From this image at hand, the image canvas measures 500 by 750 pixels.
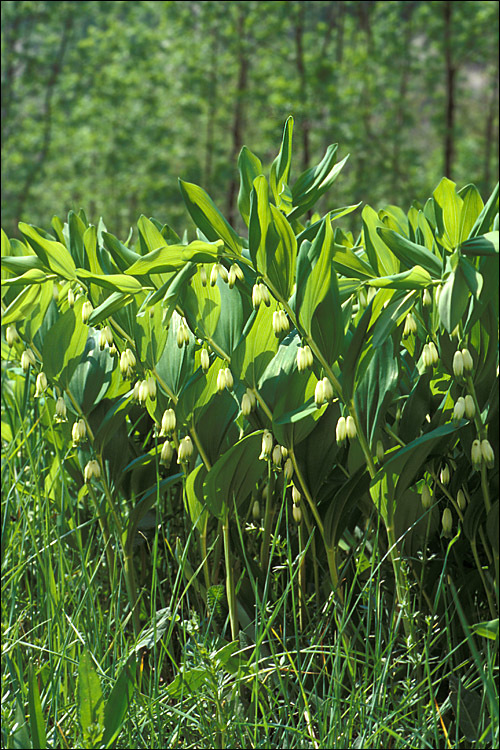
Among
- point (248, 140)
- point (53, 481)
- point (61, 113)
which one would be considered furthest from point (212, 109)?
point (53, 481)

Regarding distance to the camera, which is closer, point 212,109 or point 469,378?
point 469,378

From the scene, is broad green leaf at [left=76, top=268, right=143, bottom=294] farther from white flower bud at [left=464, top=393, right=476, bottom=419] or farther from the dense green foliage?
white flower bud at [left=464, top=393, right=476, bottom=419]

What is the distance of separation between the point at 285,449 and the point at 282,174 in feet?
1.35

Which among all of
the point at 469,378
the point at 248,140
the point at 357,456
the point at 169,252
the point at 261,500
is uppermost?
the point at 248,140

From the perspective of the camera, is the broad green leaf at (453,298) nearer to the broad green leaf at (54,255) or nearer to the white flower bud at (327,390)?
the white flower bud at (327,390)

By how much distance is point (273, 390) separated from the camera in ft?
3.07

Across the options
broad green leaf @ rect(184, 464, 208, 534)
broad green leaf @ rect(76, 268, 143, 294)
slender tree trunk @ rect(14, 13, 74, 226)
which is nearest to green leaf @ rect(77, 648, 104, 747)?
broad green leaf @ rect(184, 464, 208, 534)

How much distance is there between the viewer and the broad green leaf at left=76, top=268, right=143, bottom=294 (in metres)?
0.90

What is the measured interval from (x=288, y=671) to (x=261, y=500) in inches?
11.7

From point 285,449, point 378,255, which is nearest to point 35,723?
point 285,449

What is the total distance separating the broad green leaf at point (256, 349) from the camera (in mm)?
913

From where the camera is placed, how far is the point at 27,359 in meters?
1.07

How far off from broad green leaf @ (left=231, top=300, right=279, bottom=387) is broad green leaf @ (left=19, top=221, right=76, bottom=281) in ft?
0.99

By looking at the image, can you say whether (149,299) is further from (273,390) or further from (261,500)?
(261,500)
